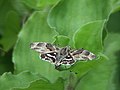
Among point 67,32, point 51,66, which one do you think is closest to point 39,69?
point 51,66

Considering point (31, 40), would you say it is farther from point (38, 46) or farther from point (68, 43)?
point (68, 43)

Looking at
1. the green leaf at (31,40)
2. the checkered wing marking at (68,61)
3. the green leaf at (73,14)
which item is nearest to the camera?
the checkered wing marking at (68,61)

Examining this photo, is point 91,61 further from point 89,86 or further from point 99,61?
point 89,86

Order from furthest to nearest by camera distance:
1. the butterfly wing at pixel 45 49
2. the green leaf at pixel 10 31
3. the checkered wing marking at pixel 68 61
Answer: the green leaf at pixel 10 31 < the butterfly wing at pixel 45 49 < the checkered wing marking at pixel 68 61

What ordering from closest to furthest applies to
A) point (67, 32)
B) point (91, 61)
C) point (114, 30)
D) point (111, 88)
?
point (91, 61) → point (67, 32) → point (111, 88) → point (114, 30)

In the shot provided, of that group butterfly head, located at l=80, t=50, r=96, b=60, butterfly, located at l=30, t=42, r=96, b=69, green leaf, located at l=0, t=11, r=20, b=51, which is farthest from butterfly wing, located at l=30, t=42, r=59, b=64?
green leaf, located at l=0, t=11, r=20, b=51

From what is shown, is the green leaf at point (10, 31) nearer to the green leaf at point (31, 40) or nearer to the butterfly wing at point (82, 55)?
the green leaf at point (31, 40)

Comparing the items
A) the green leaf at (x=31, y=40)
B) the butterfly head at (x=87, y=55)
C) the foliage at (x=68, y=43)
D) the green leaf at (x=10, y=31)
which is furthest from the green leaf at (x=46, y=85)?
the green leaf at (x=10, y=31)
